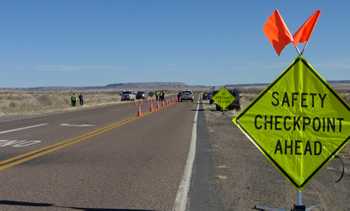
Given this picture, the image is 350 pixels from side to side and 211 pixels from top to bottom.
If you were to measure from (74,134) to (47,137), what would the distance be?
152cm

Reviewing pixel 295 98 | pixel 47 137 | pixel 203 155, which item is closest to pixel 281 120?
pixel 295 98

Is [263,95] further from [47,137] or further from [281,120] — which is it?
[47,137]

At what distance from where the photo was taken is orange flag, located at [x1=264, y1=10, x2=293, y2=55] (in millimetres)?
7391

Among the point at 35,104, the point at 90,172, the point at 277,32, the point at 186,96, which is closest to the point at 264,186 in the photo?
the point at 90,172

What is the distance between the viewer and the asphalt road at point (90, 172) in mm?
8797

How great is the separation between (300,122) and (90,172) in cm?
537

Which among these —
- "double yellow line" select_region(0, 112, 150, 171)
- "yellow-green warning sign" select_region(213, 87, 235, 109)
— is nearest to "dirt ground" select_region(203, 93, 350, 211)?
"double yellow line" select_region(0, 112, 150, 171)

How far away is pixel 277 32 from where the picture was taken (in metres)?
7.47

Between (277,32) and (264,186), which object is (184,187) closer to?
(264,186)

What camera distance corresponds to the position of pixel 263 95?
7629mm

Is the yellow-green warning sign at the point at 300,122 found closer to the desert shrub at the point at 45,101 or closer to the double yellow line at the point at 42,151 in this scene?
the double yellow line at the point at 42,151

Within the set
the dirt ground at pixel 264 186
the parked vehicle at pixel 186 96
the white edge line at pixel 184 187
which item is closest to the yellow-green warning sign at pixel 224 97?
the white edge line at pixel 184 187

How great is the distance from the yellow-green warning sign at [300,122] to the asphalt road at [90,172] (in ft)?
5.76

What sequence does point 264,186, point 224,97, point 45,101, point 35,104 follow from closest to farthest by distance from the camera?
point 264,186
point 224,97
point 35,104
point 45,101
